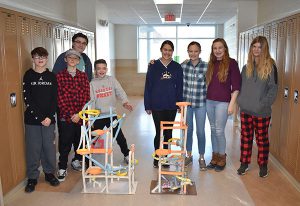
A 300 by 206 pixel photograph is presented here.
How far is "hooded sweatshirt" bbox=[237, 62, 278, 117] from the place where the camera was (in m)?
2.99

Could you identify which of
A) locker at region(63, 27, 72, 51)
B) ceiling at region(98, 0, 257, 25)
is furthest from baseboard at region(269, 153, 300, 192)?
ceiling at region(98, 0, 257, 25)

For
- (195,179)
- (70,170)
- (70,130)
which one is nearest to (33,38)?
(70,130)

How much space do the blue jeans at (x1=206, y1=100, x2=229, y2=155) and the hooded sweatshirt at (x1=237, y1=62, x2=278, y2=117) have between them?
0.23 metres

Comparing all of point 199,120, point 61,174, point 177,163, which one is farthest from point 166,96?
point 61,174

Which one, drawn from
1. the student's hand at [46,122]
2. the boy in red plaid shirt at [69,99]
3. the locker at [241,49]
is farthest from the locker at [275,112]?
the student's hand at [46,122]

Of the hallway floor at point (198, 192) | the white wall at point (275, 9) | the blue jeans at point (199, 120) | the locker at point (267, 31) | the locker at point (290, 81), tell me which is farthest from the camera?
the white wall at point (275, 9)

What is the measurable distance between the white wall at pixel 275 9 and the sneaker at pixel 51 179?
11.6ft

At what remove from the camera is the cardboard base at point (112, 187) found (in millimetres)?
2873

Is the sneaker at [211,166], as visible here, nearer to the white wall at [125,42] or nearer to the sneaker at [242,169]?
the sneaker at [242,169]

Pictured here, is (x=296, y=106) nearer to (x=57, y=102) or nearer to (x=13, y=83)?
(x=57, y=102)

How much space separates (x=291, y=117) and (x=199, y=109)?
96 centimetres

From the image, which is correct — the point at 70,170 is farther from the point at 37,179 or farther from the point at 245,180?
the point at 245,180

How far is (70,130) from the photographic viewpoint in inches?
125

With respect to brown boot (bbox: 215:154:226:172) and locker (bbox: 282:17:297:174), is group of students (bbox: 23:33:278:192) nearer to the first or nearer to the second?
brown boot (bbox: 215:154:226:172)
